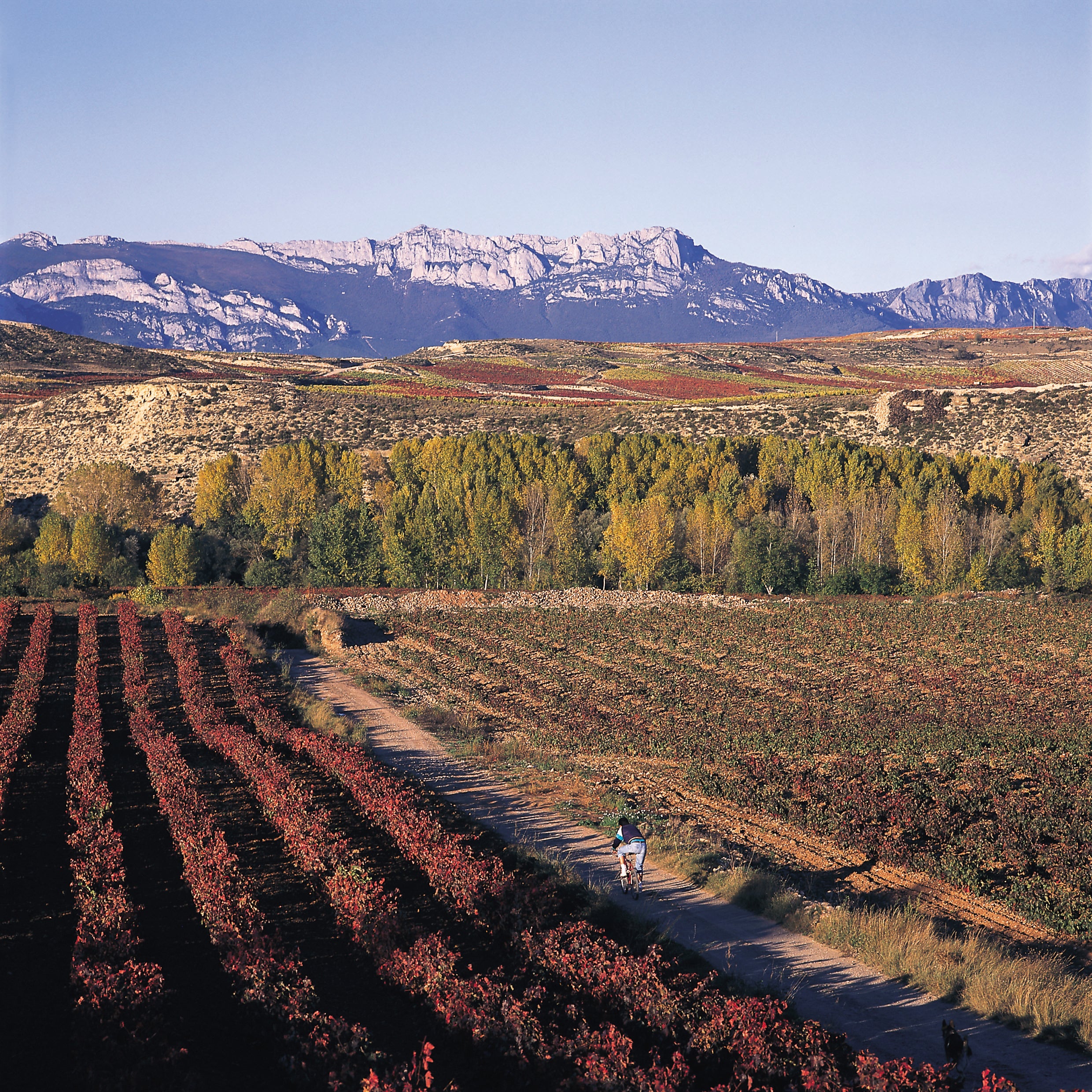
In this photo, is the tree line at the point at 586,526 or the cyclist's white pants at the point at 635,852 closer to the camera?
the cyclist's white pants at the point at 635,852

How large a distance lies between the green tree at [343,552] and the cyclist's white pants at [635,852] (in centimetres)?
5071

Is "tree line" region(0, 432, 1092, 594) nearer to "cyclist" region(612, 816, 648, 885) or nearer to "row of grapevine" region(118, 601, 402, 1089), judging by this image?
"row of grapevine" region(118, 601, 402, 1089)

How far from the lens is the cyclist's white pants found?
15.9 m

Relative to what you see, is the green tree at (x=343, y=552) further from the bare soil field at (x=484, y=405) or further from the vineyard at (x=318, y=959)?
the vineyard at (x=318, y=959)

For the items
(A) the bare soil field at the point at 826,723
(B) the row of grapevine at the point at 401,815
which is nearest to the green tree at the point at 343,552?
(A) the bare soil field at the point at 826,723

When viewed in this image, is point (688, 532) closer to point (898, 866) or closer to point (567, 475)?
point (567, 475)

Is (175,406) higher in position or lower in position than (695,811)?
higher

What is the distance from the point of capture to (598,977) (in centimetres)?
1174

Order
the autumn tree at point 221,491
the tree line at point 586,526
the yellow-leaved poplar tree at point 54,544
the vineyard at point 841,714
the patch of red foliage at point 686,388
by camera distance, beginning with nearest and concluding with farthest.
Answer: the vineyard at point 841,714
the yellow-leaved poplar tree at point 54,544
the tree line at point 586,526
the autumn tree at point 221,491
the patch of red foliage at point 686,388

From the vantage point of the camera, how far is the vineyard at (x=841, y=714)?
18.8m

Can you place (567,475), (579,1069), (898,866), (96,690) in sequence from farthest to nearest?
1. (567,475)
2. (96,690)
3. (898,866)
4. (579,1069)

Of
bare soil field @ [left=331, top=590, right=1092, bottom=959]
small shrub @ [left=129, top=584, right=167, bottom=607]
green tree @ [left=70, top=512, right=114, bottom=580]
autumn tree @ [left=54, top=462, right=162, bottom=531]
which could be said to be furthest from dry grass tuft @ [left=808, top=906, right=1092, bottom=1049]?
autumn tree @ [left=54, top=462, right=162, bottom=531]

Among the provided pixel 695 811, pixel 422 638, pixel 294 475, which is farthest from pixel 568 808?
pixel 294 475

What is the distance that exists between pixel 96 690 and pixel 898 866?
84.1ft
